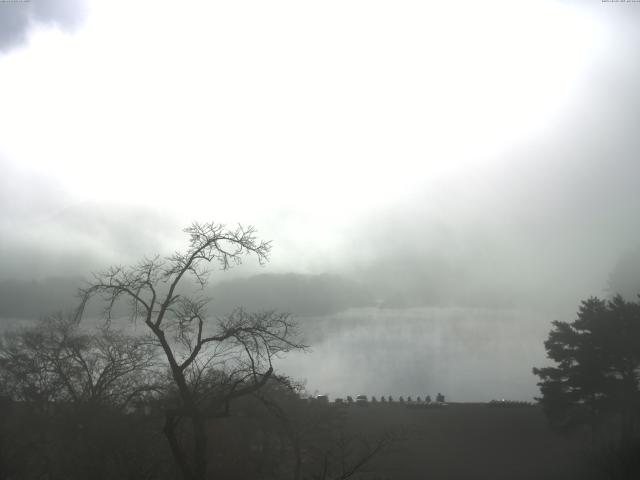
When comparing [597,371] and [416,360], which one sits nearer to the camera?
[597,371]

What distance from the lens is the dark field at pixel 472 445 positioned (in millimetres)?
30531

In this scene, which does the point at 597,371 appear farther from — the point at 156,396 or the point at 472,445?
the point at 156,396

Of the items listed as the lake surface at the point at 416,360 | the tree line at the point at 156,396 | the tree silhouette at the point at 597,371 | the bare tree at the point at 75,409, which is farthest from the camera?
the lake surface at the point at 416,360

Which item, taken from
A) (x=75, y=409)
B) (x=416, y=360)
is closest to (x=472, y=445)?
(x=75, y=409)

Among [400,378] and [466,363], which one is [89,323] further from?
[466,363]

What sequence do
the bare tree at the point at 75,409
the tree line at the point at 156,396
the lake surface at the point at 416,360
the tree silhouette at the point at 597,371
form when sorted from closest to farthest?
the tree line at the point at 156,396
the bare tree at the point at 75,409
the tree silhouette at the point at 597,371
the lake surface at the point at 416,360

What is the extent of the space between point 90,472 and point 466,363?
11556cm

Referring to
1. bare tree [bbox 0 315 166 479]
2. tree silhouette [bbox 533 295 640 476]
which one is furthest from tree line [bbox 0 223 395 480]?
tree silhouette [bbox 533 295 640 476]

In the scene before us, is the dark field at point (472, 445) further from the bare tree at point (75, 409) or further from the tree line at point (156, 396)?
the bare tree at point (75, 409)

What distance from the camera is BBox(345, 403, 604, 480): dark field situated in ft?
100

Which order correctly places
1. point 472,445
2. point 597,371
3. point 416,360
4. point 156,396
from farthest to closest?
1. point 416,360
2. point 472,445
3. point 597,371
4. point 156,396

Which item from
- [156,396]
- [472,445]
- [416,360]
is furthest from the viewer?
[416,360]

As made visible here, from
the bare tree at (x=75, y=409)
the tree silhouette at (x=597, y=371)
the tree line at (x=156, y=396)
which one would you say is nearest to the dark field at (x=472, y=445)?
the tree silhouette at (x=597, y=371)

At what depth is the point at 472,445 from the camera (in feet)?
132
